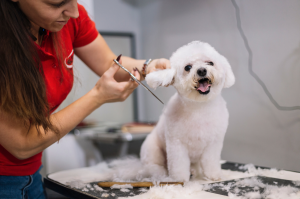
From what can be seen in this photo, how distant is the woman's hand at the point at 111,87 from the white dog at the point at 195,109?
8 cm

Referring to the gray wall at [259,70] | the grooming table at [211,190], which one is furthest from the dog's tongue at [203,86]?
the gray wall at [259,70]

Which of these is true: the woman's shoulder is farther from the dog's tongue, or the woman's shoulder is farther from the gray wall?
the gray wall

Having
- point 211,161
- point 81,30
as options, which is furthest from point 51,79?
point 211,161

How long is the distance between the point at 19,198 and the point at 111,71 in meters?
0.51

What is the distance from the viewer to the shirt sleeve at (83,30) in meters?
1.02

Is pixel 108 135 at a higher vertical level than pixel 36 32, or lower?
lower

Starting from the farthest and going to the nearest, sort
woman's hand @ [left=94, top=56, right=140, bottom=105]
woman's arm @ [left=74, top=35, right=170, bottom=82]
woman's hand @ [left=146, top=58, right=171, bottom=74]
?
woman's arm @ [left=74, top=35, right=170, bottom=82] < woman's hand @ [left=146, top=58, right=171, bottom=74] < woman's hand @ [left=94, top=56, right=140, bottom=105]

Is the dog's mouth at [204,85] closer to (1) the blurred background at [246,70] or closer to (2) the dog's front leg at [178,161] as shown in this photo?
(2) the dog's front leg at [178,161]

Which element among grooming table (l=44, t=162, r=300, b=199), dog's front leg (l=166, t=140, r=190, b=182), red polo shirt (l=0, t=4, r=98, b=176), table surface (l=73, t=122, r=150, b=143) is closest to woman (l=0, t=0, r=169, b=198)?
red polo shirt (l=0, t=4, r=98, b=176)

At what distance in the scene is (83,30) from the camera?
1.04 meters

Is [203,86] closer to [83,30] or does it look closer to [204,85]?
[204,85]

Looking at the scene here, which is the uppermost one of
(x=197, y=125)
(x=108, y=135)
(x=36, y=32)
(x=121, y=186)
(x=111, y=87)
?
(x=36, y=32)

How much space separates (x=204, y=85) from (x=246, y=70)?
0.76 meters

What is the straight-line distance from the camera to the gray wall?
117cm
